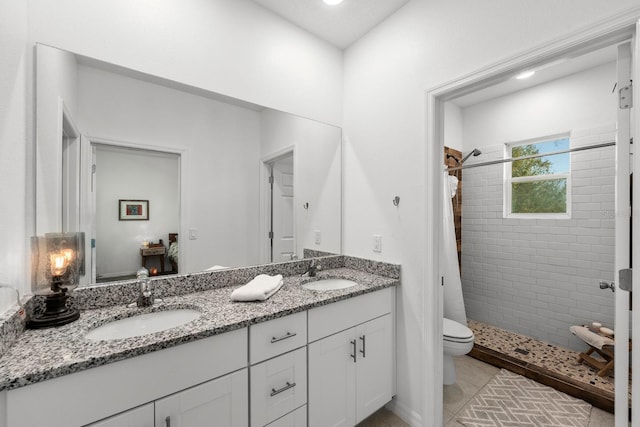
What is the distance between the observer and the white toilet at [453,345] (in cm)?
207

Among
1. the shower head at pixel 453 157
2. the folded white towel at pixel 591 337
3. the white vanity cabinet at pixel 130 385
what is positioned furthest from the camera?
the shower head at pixel 453 157

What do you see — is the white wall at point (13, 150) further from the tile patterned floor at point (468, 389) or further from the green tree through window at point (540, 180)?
the green tree through window at point (540, 180)

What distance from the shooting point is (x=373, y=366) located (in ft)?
5.62

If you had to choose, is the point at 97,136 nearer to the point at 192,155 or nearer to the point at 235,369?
the point at 192,155

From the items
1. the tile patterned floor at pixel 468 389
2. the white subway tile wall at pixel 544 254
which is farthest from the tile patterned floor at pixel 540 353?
the tile patterned floor at pixel 468 389

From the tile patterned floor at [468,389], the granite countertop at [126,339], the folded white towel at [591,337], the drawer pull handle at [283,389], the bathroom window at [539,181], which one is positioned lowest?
the tile patterned floor at [468,389]

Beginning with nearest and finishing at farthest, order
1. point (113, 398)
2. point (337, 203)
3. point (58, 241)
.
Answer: point (113, 398) → point (58, 241) → point (337, 203)

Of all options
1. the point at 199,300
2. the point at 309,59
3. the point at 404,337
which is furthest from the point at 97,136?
the point at 404,337

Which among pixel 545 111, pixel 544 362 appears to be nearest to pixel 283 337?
pixel 544 362

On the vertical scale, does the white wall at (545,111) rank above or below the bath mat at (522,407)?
above

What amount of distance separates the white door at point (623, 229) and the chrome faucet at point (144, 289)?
6.44ft

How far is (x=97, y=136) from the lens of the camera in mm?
1339

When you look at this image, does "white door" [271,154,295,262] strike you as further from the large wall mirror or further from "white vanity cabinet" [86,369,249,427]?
"white vanity cabinet" [86,369,249,427]

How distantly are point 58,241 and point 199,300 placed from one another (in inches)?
24.2
